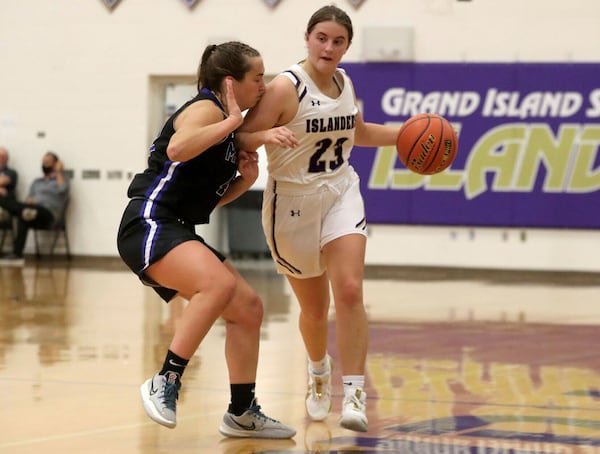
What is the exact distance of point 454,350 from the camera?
7570 millimetres

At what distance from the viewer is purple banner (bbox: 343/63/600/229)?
14547 mm

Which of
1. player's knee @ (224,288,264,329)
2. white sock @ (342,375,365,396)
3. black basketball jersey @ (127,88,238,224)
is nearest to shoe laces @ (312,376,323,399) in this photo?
white sock @ (342,375,365,396)

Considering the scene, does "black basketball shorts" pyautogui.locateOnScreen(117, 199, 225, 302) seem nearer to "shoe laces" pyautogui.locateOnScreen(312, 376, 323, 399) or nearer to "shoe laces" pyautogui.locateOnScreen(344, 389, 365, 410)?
"shoe laces" pyautogui.locateOnScreen(344, 389, 365, 410)

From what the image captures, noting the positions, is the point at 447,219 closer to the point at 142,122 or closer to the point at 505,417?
the point at 142,122

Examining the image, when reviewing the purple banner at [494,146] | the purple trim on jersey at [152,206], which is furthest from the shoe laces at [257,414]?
the purple banner at [494,146]

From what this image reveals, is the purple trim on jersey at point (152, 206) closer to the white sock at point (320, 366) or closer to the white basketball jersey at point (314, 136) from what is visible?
the white basketball jersey at point (314, 136)

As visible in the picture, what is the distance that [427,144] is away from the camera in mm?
5344

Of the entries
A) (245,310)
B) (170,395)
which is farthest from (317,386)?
(170,395)

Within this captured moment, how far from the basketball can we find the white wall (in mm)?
9552

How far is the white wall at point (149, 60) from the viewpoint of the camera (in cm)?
1465

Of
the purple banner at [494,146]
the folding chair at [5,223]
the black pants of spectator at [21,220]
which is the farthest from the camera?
the folding chair at [5,223]

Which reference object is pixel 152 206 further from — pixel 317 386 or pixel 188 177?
pixel 317 386

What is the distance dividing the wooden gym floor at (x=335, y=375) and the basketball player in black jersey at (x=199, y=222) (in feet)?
0.76

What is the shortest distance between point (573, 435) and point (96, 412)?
80.0 inches
